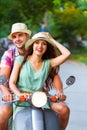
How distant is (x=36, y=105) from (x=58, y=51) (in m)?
0.88

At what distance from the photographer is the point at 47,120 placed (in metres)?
4.47

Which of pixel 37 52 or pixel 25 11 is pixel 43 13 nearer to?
pixel 25 11

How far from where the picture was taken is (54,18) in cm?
3609

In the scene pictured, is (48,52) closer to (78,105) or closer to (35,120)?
(35,120)

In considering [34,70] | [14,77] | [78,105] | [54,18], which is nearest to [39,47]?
[34,70]

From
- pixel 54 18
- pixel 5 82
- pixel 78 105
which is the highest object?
pixel 5 82

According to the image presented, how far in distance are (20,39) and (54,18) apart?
31061 mm

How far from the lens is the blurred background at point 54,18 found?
3334 centimetres

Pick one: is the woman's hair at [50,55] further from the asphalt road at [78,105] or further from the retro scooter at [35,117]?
the asphalt road at [78,105]

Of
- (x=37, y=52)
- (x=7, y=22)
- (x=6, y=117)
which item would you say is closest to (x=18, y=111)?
(x=6, y=117)

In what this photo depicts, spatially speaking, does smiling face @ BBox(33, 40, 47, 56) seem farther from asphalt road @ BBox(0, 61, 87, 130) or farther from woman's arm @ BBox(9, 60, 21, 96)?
asphalt road @ BBox(0, 61, 87, 130)

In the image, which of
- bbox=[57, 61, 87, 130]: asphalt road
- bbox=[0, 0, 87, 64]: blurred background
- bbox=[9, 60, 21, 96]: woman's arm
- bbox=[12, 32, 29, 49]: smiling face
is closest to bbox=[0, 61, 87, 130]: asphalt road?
bbox=[57, 61, 87, 130]: asphalt road

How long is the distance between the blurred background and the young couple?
91.8 feet

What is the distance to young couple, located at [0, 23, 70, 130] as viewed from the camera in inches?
186
